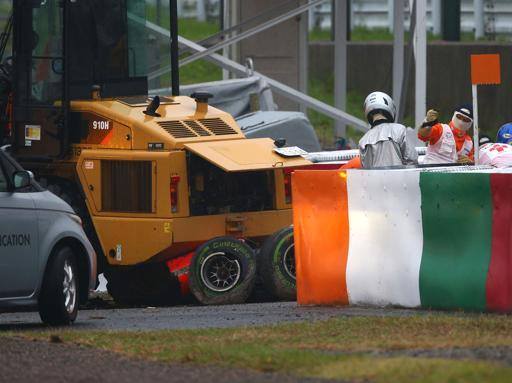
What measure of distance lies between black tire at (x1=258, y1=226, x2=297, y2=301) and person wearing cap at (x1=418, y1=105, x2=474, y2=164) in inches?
90.1

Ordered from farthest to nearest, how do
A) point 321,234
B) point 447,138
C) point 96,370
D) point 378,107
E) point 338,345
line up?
1. point 447,138
2. point 378,107
3. point 321,234
4. point 338,345
5. point 96,370

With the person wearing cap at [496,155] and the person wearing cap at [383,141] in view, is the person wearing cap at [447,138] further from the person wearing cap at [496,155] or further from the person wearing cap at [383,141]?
the person wearing cap at [383,141]

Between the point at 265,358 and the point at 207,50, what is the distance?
13422 mm

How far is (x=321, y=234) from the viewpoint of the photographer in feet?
43.6

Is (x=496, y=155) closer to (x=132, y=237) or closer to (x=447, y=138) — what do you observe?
(x=447, y=138)

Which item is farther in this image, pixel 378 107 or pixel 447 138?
pixel 447 138

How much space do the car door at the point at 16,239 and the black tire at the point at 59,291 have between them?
0.22m

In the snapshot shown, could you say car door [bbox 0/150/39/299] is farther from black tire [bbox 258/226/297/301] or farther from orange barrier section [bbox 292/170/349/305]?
black tire [bbox 258/226/297/301]

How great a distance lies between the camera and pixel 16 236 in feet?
40.2

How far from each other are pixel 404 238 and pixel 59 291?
9.11 feet

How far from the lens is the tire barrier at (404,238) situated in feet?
39.8

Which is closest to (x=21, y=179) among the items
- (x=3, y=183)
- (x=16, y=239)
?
(x=3, y=183)

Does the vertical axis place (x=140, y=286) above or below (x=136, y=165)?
below

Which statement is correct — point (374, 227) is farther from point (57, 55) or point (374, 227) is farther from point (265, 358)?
point (57, 55)
